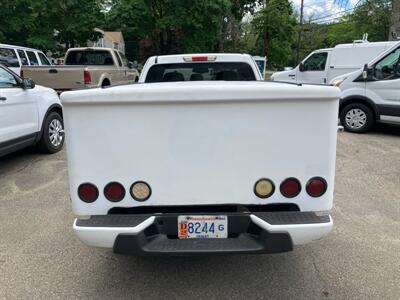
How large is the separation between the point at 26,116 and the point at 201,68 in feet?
9.50

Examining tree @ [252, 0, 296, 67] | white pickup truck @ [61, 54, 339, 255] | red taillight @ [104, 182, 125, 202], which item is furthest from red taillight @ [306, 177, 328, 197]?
tree @ [252, 0, 296, 67]

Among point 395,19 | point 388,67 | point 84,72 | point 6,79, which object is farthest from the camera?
point 395,19

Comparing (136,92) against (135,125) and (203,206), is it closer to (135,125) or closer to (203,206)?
(135,125)

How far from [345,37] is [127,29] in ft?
139

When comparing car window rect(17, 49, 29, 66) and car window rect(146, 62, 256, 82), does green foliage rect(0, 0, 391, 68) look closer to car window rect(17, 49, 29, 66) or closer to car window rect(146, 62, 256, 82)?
car window rect(17, 49, 29, 66)

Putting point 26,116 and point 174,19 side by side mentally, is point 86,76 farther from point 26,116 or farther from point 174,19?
point 174,19

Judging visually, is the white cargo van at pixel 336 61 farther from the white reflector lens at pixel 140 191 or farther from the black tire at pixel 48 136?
the white reflector lens at pixel 140 191

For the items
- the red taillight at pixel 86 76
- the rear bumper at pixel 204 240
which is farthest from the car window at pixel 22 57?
the rear bumper at pixel 204 240

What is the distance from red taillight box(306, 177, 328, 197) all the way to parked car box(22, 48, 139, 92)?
372 inches

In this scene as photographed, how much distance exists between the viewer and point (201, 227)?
2.88 metres

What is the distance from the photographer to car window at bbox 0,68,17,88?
242 inches

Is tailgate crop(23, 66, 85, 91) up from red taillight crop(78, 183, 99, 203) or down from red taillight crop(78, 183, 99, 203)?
up

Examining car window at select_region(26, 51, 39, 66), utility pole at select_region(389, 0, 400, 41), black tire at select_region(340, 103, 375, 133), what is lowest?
black tire at select_region(340, 103, 375, 133)

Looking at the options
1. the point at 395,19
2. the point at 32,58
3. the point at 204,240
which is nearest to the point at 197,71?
the point at 204,240
